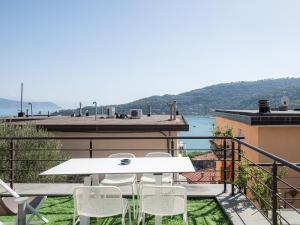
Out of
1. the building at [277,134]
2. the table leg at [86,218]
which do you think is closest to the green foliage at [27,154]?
the building at [277,134]

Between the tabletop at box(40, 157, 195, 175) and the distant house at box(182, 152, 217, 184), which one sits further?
the distant house at box(182, 152, 217, 184)

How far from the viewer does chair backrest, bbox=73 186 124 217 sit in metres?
3.75

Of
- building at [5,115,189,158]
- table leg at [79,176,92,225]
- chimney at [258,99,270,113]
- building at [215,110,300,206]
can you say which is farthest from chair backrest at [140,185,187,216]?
chimney at [258,99,270,113]

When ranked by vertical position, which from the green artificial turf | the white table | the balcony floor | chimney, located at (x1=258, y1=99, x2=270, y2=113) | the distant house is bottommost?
the distant house

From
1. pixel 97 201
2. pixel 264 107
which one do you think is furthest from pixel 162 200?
pixel 264 107

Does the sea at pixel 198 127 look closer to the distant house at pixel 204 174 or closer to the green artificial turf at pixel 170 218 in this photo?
the distant house at pixel 204 174

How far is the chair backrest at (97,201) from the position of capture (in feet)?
12.3

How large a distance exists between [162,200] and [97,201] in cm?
68

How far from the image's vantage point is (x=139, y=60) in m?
33.2

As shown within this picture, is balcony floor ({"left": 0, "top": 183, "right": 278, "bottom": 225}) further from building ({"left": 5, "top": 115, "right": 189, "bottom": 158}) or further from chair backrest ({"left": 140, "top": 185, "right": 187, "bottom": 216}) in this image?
building ({"left": 5, "top": 115, "right": 189, "bottom": 158})

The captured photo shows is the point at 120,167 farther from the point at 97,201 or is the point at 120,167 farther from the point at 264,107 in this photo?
the point at 264,107

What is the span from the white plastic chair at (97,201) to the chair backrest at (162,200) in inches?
10.5

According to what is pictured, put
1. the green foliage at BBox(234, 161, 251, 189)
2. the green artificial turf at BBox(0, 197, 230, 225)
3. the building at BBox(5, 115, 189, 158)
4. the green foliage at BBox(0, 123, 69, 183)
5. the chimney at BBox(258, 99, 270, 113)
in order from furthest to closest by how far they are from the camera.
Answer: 1. the building at BBox(5, 115, 189, 158)
2. the chimney at BBox(258, 99, 270, 113)
3. the green foliage at BBox(0, 123, 69, 183)
4. the green foliage at BBox(234, 161, 251, 189)
5. the green artificial turf at BBox(0, 197, 230, 225)

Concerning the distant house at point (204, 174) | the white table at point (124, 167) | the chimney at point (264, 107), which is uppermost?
the chimney at point (264, 107)
